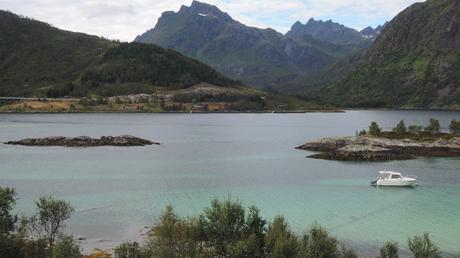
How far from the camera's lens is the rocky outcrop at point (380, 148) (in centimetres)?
12438

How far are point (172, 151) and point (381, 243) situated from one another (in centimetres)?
9540

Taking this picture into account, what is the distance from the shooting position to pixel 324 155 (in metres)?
126

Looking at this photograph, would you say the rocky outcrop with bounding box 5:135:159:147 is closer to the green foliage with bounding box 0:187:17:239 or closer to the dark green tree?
the green foliage with bounding box 0:187:17:239

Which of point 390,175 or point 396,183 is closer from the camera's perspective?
point 396,183

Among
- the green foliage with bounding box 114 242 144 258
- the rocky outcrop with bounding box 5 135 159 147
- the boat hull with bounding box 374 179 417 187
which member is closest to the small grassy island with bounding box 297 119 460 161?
the boat hull with bounding box 374 179 417 187

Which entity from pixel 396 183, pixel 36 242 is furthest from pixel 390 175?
pixel 36 242

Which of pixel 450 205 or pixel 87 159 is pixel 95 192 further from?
pixel 450 205

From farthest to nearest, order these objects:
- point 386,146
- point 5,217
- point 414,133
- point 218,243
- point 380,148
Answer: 1. point 414,133
2. point 386,146
3. point 380,148
4. point 5,217
5. point 218,243

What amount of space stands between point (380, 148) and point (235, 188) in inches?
2280

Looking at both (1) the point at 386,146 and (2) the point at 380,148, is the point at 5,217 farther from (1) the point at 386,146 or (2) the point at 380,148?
(1) the point at 386,146

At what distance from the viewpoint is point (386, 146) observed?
133m

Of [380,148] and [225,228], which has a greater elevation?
[225,228]

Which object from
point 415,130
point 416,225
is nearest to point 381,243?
point 416,225

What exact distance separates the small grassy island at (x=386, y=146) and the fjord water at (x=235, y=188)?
5.88m
